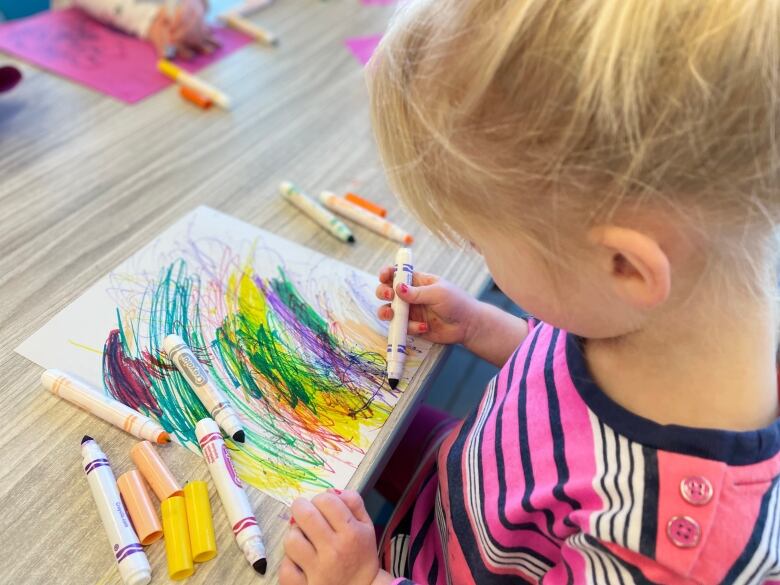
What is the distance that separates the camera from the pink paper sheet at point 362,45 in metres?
1.04

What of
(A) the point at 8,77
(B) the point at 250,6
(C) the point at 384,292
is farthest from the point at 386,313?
(B) the point at 250,6

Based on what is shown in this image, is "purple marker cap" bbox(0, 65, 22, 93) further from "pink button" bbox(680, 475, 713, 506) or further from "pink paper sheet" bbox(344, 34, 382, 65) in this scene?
"pink button" bbox(680, 475, 713, 506)

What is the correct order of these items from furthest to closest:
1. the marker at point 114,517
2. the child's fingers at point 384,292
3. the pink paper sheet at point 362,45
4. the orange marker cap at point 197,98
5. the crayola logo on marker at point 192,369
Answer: the pink paper sheet at point 362,45 → the orange marker cap at point 197,98 → the child's fingers at point 384,292 → the crayola logo on marker at point 192,369 → the marker at point 114,517

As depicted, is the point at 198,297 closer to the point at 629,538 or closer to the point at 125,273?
the point at 125,273

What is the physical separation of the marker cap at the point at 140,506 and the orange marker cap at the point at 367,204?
15.6 inches

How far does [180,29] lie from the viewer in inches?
38.0

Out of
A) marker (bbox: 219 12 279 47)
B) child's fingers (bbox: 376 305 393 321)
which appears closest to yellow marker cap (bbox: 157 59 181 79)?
marker (bbox: 219 12 279 47)

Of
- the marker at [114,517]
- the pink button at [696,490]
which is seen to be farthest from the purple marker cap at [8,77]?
the pink button at [696,490]

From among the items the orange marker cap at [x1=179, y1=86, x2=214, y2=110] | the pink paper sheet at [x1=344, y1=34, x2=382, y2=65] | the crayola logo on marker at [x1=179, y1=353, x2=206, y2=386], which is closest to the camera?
the crayola logo on marker at [x1=179, y1=353, x2=206, y2=386]

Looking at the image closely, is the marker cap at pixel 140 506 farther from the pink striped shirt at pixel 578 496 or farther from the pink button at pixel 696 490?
the pink button at pixel 696 490

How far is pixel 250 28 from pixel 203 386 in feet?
2.55

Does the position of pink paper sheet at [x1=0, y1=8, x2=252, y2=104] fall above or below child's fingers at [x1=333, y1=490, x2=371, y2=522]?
above

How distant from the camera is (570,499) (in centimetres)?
44

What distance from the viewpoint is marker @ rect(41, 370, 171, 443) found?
478 millimetres
